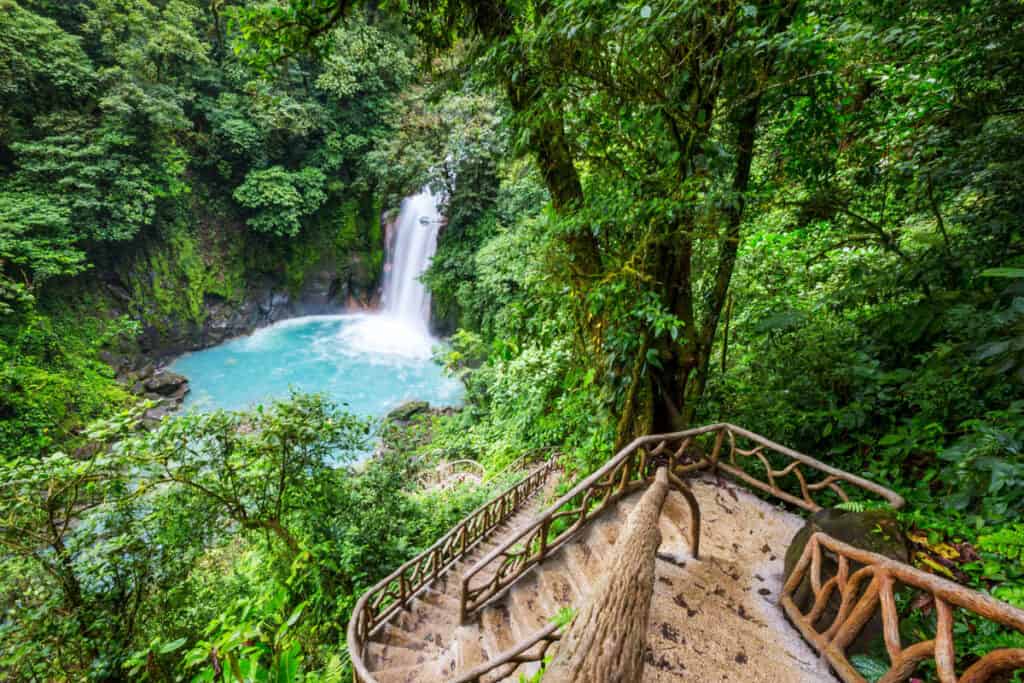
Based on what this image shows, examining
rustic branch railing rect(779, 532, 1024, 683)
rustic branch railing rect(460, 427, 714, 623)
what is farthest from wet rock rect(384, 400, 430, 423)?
rustic branch railing rect(779, 532, 1024, 683)

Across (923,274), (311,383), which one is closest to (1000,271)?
(923,274)

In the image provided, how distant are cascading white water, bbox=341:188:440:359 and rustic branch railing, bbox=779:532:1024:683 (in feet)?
55.8

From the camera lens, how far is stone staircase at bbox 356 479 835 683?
2387 mm

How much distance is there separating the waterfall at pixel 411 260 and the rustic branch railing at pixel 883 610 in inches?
708

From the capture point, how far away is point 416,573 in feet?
16.2

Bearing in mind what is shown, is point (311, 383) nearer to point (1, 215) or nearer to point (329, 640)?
point (1, 215)

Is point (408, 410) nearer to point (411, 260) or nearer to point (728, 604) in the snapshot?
point (411, 260)

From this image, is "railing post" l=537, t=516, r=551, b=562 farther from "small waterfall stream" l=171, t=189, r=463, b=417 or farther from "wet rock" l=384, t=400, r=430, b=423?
"small waterfall stream" l=171, t=189, r=463, b=417

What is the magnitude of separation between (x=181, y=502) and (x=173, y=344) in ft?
51.1

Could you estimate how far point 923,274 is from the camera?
10.4 feet

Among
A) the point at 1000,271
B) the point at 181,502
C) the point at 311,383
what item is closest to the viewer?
the point at 1000,271

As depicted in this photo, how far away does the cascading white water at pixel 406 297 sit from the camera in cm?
1895

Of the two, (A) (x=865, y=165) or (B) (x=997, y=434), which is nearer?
(B) (x=997, y=434)

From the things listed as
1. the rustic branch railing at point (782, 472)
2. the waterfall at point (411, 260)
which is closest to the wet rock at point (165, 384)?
the waterfall at point (411, 260)
